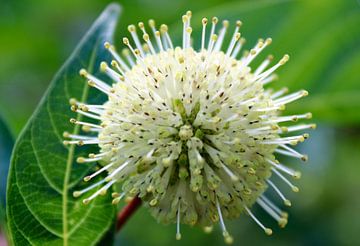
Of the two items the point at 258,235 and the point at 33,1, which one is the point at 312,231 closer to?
the point at 258,235

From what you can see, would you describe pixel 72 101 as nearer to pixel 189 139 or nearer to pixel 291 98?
pixel 189 139

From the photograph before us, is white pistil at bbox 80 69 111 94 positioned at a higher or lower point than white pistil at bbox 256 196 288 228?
higher

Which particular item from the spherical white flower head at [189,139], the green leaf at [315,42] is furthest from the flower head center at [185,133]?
the green leaf at [315,42]

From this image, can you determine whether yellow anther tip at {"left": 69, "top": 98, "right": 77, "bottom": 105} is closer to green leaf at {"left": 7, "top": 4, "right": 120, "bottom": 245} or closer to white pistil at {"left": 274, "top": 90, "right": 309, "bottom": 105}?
green leaf at {"left": 7, "top": 4, "right": 120, "bottom": 245}

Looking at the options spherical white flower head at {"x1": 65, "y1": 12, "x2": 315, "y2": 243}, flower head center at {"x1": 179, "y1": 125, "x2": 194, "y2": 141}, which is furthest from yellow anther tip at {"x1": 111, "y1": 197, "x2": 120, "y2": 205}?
flower head center at {"x1": 179, "y1": 125, "x2": 194, "y2": 141}

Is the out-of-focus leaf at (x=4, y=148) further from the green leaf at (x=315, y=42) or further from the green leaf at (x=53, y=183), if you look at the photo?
the green leaf at (x=315, y=42)

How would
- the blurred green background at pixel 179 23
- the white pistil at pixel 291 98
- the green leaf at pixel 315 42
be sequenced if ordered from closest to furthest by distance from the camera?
the white pistil at pixel 291 98 < the green leaf at pixel 315 42 < the blurred green background at pixel 179 23

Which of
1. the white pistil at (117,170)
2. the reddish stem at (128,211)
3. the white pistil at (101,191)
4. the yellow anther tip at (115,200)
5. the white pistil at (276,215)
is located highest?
the white pistil at (117,170)
